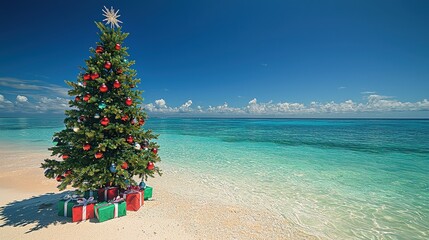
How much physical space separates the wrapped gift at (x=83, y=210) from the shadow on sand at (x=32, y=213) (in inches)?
11.8

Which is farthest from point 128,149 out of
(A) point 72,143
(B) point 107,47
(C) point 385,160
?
(C) point 385,160

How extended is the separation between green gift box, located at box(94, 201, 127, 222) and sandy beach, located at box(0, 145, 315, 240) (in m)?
0.16

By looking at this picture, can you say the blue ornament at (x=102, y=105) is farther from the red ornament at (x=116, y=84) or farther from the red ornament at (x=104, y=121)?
the red ornament at (x=116, y=84)

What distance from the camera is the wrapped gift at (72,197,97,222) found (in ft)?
18.3

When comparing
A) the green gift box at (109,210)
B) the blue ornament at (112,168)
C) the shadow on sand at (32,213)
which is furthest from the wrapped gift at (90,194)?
the blue ornament at (112,168)

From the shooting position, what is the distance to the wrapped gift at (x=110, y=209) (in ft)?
18.4

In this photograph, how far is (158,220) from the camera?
20.0 feet

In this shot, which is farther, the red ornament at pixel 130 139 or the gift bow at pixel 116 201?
the red ornament at pixel 130 139

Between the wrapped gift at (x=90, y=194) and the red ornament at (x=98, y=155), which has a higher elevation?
the red ornament at (x=98, y=155)

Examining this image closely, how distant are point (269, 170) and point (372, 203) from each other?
224 inches

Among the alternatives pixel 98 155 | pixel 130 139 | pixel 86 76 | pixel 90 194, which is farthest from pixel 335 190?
pixel 86 76

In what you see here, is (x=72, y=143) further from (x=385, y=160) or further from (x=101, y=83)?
(x=385, y=160)

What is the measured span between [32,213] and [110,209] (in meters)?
2.66

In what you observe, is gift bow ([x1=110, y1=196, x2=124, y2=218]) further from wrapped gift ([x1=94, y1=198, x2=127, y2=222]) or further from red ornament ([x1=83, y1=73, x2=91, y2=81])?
red ornament ([x1=83, y1=73, x2=91, y2=81])
